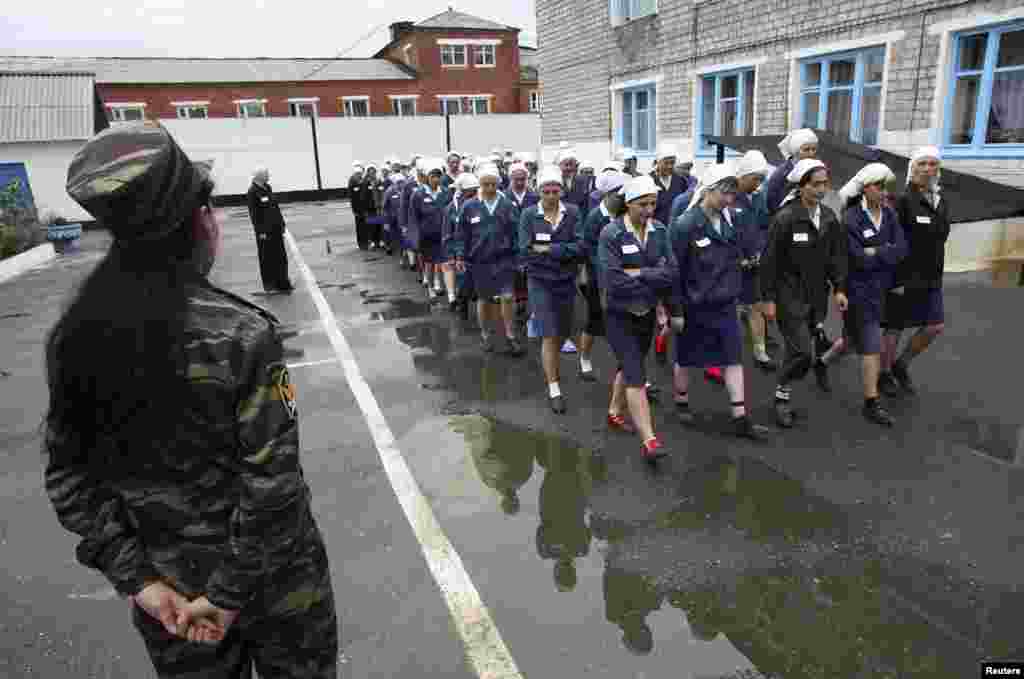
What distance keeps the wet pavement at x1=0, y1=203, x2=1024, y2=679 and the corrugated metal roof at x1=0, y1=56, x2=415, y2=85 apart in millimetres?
40759

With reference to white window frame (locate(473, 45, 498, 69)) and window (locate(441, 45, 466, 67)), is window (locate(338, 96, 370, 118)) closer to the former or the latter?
window (locate(441, 45, 466, 67))

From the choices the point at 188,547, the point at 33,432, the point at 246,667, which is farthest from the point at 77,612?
the point at 33,432

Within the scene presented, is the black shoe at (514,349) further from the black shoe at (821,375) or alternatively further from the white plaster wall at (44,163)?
the white plaster wall at (44,163)

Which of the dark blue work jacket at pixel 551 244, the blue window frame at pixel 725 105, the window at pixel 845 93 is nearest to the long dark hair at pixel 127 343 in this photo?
the dark blue work jacket at pixel 551 244

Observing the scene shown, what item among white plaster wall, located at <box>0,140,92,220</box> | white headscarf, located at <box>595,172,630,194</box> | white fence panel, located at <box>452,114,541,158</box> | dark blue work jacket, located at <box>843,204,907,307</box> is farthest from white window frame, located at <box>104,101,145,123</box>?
dark blue work jacket, located at <box>843,204,907,307</box>

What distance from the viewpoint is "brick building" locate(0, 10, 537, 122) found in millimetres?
40312

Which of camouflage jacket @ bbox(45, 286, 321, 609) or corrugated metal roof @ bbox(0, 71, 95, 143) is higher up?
corrugated metal roof @ bbox(0, 71, 95, 143)

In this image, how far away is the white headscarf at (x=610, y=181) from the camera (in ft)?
22.1

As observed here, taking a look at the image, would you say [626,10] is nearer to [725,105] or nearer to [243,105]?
[725,105]

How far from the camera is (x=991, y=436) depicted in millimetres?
4785

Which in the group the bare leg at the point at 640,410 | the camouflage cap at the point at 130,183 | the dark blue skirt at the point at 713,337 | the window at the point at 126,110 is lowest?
the bare leg at the point at 640,410

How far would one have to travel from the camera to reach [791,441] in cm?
488

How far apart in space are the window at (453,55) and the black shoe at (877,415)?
4439 centimetres

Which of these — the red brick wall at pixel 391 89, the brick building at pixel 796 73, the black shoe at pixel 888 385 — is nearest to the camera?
the black shoe at pixel 888 385
